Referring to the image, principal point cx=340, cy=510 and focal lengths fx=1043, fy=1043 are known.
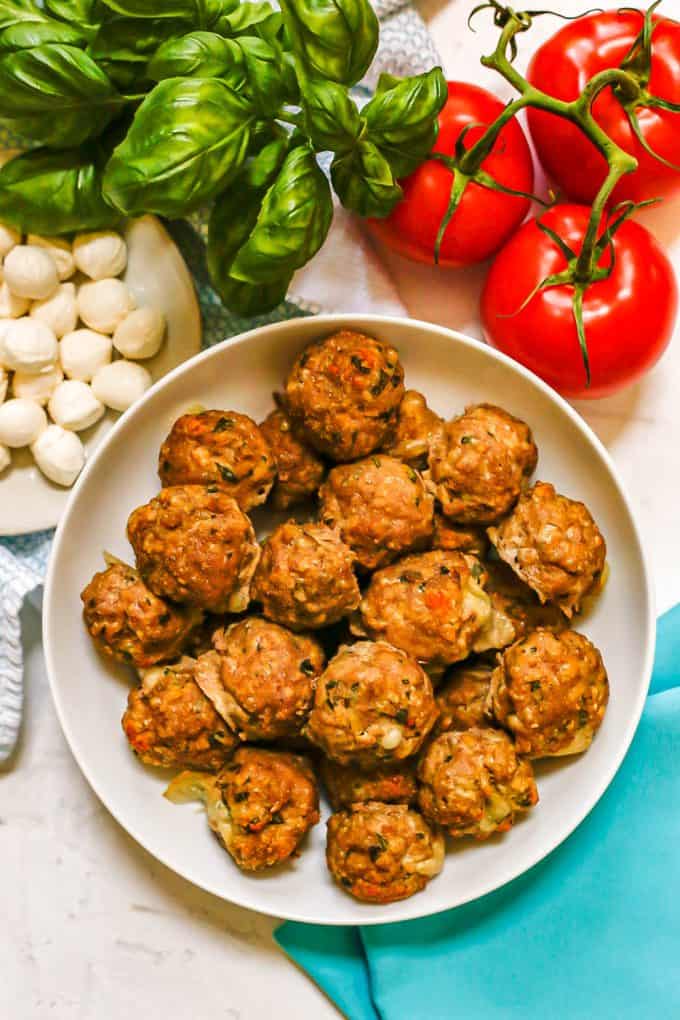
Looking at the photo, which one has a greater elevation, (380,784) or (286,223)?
(286,223)

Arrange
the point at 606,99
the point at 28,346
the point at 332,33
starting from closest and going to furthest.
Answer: the point at 332,33, the point at 606,99, the point at 28,346

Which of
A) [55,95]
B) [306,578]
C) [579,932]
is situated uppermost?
[55,95]

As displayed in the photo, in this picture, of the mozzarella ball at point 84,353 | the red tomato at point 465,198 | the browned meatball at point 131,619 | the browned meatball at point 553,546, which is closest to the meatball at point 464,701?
the browned meatball at point 553,546

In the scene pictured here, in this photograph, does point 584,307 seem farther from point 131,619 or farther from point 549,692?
point 131,619

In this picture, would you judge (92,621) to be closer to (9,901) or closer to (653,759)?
(9,901)

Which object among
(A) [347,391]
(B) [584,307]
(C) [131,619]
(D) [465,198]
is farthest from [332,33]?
(C) [131,619]

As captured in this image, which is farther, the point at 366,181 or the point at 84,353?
the point at 84,353
